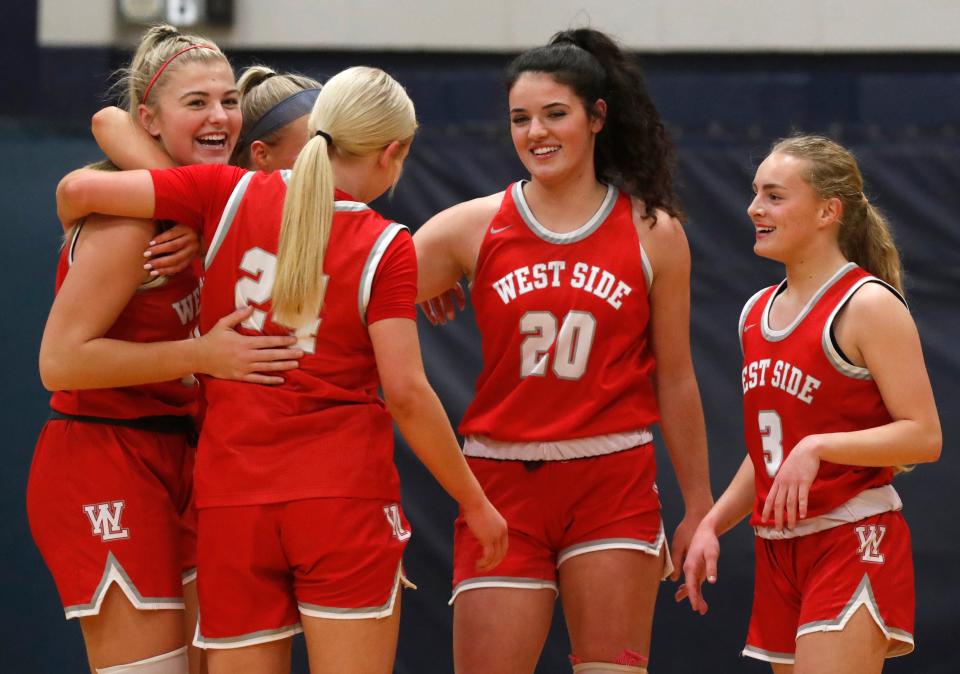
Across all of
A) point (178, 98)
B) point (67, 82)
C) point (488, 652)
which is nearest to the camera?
point (178, 98)

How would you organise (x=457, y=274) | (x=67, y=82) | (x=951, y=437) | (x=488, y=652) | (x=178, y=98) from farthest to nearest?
(x=67, y=82) → (x=951, y=437) → (x=457, y=274) → (x=488, y=652) → (x=178, y=98)

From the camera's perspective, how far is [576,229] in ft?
11.2

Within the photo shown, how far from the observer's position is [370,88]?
8.93 feet

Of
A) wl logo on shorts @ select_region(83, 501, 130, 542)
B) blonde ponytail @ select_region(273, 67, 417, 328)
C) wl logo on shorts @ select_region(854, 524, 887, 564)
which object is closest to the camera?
blonde ponytail @ select_region(273, 67, 417, 328)

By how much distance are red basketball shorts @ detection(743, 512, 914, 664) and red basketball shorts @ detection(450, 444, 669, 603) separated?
1.06 ft

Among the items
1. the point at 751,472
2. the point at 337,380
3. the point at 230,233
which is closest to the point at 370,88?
the point at 230,233

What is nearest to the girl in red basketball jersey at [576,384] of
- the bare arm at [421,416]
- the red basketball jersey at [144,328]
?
the bare arm at [421,416]

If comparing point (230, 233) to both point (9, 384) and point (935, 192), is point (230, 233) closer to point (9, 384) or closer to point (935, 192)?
point (9, 384)

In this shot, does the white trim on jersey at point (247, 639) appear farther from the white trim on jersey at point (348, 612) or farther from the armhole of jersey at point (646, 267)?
the armhole of jersey at point (646, 267)

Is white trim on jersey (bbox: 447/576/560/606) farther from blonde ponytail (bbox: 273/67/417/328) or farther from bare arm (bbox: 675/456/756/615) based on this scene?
blonde ponytail (bbox: 273/67/417/328)

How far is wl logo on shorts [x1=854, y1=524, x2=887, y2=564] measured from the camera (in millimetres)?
3090

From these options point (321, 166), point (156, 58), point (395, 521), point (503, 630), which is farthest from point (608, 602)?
point (156, 58)

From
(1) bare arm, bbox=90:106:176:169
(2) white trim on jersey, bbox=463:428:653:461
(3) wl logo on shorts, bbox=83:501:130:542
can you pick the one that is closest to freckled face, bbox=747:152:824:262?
(2) white trim on jersey, bbox=463:428:653:461

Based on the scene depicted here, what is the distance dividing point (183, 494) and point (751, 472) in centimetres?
148
